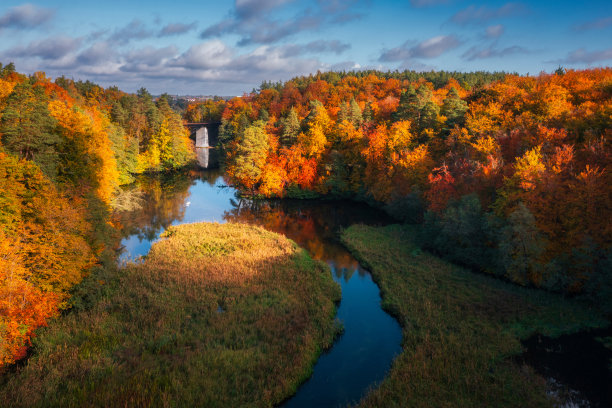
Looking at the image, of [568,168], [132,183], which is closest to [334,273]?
[568,168]

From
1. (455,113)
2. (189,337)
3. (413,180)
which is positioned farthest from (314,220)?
(189,337)

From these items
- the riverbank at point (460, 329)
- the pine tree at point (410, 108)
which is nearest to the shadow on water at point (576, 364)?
the riverbank at point (460, 329)

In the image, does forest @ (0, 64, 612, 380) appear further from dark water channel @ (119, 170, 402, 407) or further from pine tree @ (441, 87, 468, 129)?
dark water channel @ (119, 170, 402, 407)

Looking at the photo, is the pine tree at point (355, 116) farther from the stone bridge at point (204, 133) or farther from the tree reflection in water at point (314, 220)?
the stone bridge at point (204, 133)

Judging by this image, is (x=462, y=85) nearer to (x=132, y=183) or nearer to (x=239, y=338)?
(x=132, y=183)

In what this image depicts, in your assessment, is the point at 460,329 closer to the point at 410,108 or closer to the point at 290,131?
the point at 410,108

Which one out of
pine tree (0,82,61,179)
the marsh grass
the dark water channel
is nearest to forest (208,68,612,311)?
the dark water channel

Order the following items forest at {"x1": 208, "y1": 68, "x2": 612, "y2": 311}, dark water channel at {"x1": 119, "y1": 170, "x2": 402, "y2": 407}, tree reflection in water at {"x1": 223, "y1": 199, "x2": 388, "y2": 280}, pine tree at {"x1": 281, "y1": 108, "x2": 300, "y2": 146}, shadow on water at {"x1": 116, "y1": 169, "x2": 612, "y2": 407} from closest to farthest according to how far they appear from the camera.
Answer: shadow on water at {"x1": 116, "y1": 169, "x2": 612, "y2": 407} → dark water channel at {"x1": 119, "y1": 170, "x2": 402, "y2": 407} → forest at {"x1": 208, "y1": 68, "x2": 612, "y2": 311} → tree reflection in water at {"x1": 223, "y1": 199, "x2": 388, "y2": 280} → pine tree at {"x1": 281, "y1": 108, "x2": 300, "y2": 146}

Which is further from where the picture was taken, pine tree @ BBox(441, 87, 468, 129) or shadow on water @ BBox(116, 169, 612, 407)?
pine tree @ BBox(441, 87, 468, 129)
